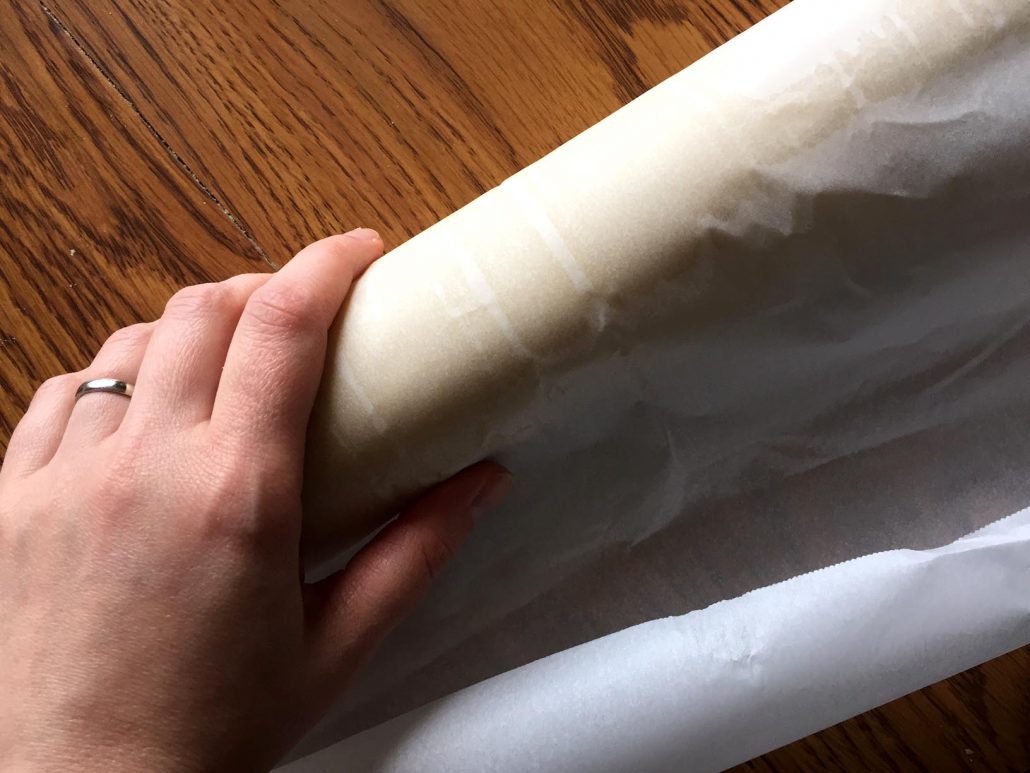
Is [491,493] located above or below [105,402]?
below

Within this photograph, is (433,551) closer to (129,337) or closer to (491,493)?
(491,493)

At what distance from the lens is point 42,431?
1.35ft

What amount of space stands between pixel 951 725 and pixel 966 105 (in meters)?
0.34

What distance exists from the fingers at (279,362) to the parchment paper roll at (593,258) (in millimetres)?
11

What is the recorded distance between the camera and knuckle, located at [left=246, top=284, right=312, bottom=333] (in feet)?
1.17

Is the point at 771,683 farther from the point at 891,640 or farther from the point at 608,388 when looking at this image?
the point at 608,388

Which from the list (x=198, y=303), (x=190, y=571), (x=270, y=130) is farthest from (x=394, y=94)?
(x=190, y=571)

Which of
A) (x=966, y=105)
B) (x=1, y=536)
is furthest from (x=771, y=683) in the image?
(x=1, y=536)

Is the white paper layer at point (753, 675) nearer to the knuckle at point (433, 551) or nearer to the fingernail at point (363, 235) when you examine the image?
the knuckle at point (433, 551)

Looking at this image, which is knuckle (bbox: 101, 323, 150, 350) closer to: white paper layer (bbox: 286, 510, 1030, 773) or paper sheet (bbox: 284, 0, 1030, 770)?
paper sheet (bbox: 284, 0, 1030, 770)

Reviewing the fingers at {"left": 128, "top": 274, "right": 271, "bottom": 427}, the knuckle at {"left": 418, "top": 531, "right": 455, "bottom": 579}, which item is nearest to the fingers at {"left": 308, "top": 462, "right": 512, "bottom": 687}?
the knuckle at {"left": 418, "top": 531, "right": 455, "bottom": 579}

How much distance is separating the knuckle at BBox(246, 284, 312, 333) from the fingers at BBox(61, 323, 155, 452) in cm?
9

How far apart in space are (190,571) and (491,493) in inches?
5.5

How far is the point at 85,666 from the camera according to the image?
0.35 meters
